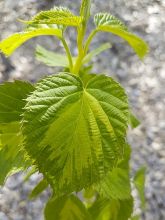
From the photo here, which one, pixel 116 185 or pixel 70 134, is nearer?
pixel 70 134

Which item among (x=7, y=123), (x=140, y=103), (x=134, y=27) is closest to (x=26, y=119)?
(x=7, y=123)

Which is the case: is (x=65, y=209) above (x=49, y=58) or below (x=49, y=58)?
below

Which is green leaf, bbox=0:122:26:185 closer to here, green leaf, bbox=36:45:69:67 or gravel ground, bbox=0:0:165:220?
green leaf, bbox=36:45:69:67

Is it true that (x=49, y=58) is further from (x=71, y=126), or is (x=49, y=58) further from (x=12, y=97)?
(x=71, y=126)

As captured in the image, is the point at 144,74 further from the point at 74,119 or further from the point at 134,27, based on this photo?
the point at 74,119


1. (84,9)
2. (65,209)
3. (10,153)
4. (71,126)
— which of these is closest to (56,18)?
(84,9)

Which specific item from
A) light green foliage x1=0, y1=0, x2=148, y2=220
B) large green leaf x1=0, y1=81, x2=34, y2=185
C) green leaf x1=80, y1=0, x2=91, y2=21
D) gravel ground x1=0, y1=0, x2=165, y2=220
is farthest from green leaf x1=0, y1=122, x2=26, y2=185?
gravel ground x1=0, y1=0, x2=165, y2=220
